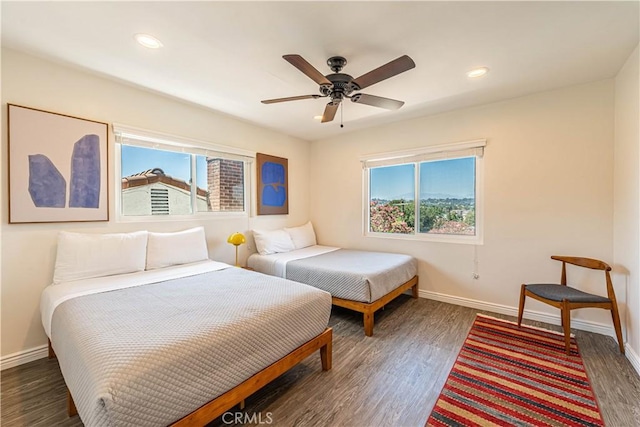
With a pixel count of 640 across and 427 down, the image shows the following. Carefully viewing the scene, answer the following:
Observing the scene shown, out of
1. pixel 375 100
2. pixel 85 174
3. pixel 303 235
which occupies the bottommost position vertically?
pixel 303 235

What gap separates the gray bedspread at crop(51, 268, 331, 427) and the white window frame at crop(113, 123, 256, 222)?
109cm

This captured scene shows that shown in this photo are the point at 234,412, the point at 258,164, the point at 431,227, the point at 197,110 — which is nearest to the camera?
the point at 234,412

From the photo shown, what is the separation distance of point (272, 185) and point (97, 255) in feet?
7.82

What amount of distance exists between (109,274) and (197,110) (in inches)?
80.9

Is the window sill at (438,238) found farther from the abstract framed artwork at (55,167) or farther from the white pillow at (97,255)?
the abstract framed artwork at (55,167)

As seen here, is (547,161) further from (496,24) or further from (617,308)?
(496,24)

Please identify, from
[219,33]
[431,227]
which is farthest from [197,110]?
[431,227]

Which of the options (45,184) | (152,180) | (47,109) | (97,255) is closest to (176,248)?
(97,255)

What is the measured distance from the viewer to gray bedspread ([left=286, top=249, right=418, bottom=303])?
2752 millimetres

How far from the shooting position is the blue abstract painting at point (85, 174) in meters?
2.39

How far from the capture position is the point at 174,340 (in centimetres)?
131

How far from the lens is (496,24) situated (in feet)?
5.90

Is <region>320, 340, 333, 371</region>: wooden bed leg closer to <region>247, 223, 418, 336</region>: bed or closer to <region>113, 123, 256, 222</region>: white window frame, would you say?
<region>247, 223, 418, 336</region>: bed

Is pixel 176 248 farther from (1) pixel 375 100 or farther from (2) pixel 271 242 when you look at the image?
(1) pixel 375 100
